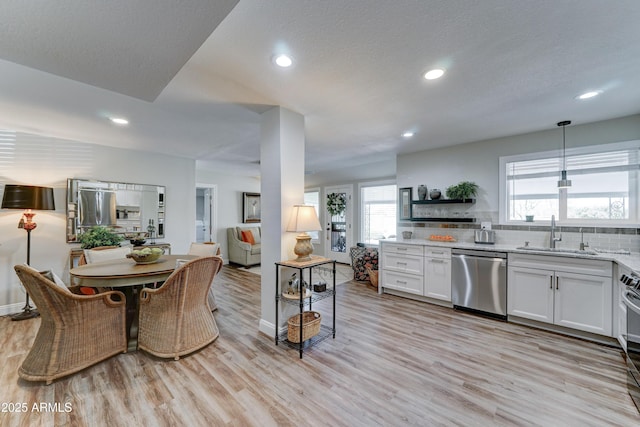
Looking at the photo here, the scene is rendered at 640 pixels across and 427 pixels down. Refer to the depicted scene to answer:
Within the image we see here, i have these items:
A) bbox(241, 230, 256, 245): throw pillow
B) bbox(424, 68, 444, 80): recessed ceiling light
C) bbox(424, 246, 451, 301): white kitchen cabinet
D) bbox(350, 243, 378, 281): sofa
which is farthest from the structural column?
bbox(241, 230, 256, 245): throw pillow

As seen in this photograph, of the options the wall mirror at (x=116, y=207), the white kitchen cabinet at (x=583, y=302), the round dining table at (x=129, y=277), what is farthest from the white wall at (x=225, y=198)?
the white kitchen cabinet at (x=583, y=302)

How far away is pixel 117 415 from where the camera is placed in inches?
65.2

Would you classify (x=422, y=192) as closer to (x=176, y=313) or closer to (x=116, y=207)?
(x=176, y=313)

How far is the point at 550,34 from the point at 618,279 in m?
2.44

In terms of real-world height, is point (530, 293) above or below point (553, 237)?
below

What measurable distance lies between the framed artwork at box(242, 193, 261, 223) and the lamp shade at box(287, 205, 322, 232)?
190 inches

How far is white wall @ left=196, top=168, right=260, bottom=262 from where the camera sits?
648 centimetres

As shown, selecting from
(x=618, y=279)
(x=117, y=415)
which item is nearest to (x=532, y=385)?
(x=618, y=279)

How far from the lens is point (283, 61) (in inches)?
74.6

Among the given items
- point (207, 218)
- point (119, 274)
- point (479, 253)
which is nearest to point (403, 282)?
point (479, 253)

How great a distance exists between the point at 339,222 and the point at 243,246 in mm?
2497

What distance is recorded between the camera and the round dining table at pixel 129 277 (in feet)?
7.45

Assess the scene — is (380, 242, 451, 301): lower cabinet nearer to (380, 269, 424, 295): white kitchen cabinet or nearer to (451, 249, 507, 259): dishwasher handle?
(380, 269, 424, 295): white kitchen cabinet

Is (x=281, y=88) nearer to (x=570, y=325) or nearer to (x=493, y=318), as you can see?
(x=493, y=318)
